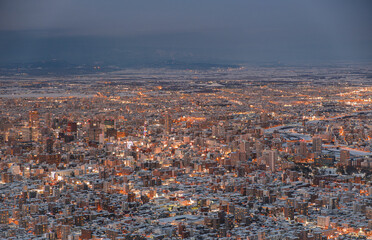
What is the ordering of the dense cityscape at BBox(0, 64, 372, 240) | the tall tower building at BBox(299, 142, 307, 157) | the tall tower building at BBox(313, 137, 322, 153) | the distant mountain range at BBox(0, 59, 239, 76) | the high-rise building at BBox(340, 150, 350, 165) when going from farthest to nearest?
the distant mountain range at BBox(0, 59, 239, 76)
the tall tower building at BBox(313, 137, 322, 153)
the tall tower building at BBox(299, 142, 307, 157)
the high-rise building at BBox(340, 150, 350, 165)
the dense cityscape at BBox(0, 64, 372, 240)

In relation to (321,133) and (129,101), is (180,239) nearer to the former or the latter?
(321,133)

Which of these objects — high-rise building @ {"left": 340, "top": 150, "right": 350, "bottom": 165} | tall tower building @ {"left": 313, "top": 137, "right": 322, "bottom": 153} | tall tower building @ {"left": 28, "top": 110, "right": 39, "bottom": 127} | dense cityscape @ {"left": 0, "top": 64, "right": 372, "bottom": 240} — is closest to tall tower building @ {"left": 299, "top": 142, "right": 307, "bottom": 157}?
dense cityscape @ {"left": 0, "top": 64, "right": 372, "bottom": 240}

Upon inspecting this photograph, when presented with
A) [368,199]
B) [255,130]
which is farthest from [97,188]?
[255,130]

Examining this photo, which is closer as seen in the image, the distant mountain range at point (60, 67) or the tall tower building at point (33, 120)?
the tall tower building at point (33, 120)

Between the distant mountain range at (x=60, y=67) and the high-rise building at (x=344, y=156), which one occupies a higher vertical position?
the high-rise building at (x=344, y=156)

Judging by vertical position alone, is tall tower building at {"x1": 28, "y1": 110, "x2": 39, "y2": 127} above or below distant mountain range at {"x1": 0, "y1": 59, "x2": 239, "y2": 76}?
above

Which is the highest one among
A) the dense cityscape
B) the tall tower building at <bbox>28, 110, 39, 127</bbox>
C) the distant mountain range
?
the tall tower building at <bbox>28, 110, 39, 127</bbox>

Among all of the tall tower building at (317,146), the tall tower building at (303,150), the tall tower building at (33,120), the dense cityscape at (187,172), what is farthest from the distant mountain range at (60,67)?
the tall tower building at (303,150)

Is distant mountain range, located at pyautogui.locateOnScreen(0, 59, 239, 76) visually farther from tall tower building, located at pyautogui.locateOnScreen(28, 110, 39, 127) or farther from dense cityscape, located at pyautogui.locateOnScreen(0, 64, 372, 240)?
tall tower building, located at pyautogui.locateOnScreen(28, 110, 39, 127)

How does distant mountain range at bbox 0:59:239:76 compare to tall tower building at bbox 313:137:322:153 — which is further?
distant mountain range at bbox 0:59:239:76

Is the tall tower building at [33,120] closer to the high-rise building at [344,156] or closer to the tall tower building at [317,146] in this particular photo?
the tall tower building at [317,146]
